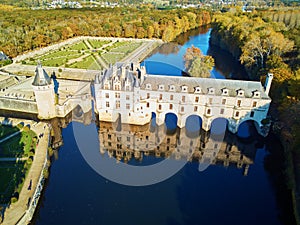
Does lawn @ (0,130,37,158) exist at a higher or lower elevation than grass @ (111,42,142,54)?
higher

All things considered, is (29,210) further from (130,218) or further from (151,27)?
(151,27)

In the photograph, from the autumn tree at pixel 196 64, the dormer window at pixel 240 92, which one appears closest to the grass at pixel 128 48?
the autumn tree at pixel 196 64

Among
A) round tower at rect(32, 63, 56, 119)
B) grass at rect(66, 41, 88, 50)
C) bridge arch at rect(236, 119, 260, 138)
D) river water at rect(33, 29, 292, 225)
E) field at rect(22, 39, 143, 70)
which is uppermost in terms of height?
round tower at rect(32, 63, 56, 119)

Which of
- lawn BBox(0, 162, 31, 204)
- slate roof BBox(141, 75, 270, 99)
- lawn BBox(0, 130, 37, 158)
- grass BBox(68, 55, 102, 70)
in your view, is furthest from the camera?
grass BBox(68, 55, 102, 70)

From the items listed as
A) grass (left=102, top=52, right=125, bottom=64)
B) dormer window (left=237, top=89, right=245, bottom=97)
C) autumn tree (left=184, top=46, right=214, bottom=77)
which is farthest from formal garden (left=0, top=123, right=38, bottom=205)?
grass (left=102, top=52, right=125, bottom=64)

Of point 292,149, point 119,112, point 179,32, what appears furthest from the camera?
point 179,32

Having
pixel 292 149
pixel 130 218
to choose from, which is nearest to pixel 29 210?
pixel 130 218

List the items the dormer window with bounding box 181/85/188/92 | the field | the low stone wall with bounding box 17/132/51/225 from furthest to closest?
the field
the dormer window with bounding box 181/85/188/92
the low stone wall with bounding box 17/132/51/225

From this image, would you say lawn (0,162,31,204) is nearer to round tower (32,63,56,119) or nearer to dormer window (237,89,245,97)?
round tower (32,63,56,119)
